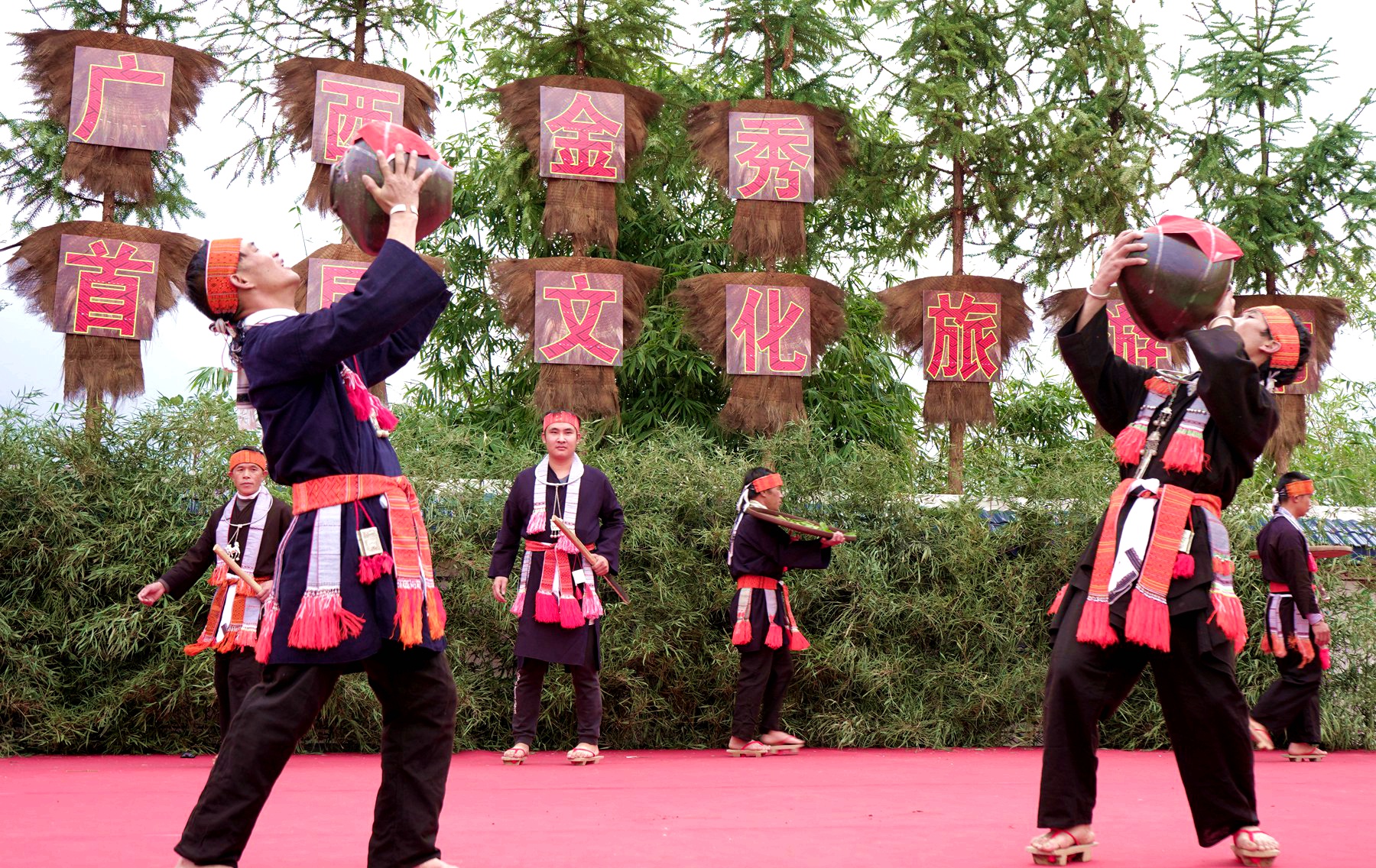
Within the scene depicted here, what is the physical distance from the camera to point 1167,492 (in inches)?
138

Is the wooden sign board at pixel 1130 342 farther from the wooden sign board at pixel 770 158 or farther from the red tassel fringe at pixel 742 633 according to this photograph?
the red tassel fringe at pixel 742 633

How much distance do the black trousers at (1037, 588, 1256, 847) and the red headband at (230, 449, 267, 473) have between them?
12.6 feet

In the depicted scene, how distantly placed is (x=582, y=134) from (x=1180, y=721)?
6.67m

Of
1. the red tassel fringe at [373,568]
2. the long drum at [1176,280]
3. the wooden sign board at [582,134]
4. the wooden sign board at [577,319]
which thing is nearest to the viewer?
the red tassel fringe at [373,568]

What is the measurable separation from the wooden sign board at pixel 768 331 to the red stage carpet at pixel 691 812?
313 cm

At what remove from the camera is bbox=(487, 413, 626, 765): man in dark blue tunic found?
618 centimetres

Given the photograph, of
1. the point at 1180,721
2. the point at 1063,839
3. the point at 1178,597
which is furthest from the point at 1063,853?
the point at 1178,597

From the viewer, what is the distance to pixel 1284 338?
11.7ft

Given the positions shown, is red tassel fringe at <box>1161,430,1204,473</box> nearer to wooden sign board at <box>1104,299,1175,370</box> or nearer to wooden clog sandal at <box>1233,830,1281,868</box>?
wooden clog sandal at <box>1233,830,1281,868</box>

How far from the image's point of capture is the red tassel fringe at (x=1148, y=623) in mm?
3352

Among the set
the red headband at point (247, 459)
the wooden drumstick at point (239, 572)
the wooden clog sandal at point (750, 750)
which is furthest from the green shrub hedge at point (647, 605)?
the wooden drumstick at point (239, 572)

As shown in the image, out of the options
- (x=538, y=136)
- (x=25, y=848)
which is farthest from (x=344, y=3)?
(x=25, y=848)

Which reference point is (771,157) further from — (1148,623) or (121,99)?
(1148,623)

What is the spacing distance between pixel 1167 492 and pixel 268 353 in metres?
2.31
